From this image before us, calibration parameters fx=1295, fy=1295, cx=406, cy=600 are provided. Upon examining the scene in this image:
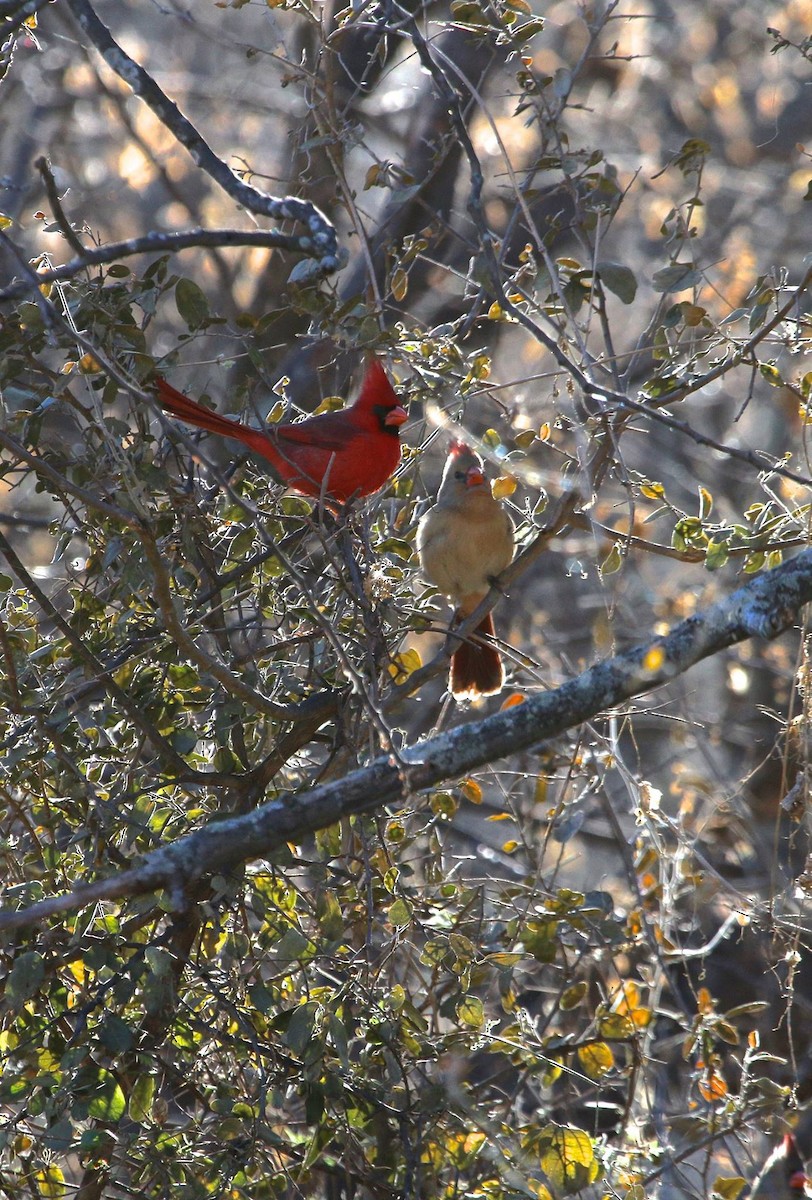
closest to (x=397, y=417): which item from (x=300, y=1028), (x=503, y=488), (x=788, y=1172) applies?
(x=503, y=488)

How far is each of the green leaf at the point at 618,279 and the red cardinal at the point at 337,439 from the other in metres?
0.72

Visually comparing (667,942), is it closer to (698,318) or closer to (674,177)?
(698,318)

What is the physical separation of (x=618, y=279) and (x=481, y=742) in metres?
0.93

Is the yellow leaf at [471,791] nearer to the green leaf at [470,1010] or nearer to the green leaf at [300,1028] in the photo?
the green leaf at [470,1010]

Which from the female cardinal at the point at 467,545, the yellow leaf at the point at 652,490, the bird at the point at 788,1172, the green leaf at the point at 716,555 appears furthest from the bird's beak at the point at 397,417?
the bird at the point at 788,1172

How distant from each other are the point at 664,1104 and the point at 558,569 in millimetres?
3259

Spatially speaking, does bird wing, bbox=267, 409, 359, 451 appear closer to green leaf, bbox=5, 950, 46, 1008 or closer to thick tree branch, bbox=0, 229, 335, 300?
thick tree branch, bbox=0, 229, 335, 300

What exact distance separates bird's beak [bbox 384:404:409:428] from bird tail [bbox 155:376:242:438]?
0.57 m

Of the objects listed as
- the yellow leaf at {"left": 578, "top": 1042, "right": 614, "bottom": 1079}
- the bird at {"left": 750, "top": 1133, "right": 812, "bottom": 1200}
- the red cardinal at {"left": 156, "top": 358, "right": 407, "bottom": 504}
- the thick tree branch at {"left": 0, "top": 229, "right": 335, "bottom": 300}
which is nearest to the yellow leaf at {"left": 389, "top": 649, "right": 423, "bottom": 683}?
the red cardinal at {"left": 156, "top": 358, "right": 407, "bottom": 504}

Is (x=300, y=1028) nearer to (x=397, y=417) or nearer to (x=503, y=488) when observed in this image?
(x=503, y=488)

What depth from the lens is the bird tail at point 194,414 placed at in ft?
8.87

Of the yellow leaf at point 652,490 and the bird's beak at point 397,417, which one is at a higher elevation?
the bird's beak at point 397,417

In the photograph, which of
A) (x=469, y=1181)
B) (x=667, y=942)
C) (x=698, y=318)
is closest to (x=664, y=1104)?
(x=667, y=942)

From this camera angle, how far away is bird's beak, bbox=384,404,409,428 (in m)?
3.18
